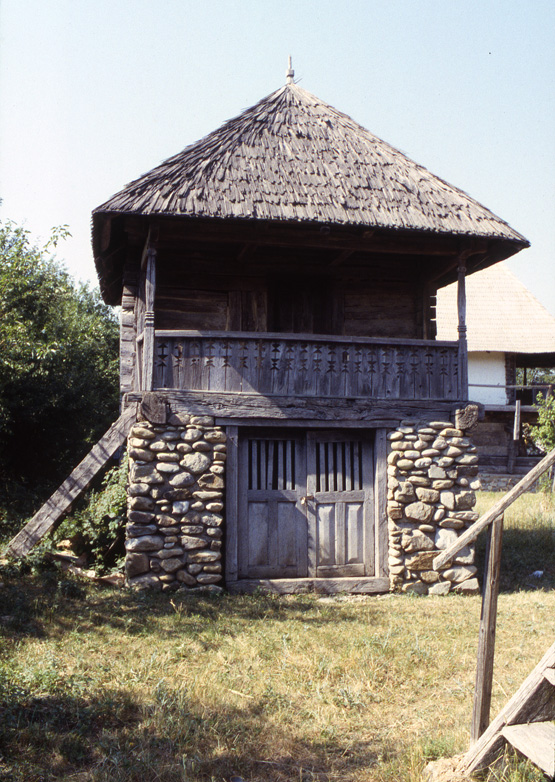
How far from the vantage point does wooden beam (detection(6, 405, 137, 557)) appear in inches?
333

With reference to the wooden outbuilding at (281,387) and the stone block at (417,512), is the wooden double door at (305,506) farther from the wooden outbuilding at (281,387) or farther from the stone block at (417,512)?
the stone block at (417,512)

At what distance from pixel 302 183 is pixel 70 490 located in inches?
199

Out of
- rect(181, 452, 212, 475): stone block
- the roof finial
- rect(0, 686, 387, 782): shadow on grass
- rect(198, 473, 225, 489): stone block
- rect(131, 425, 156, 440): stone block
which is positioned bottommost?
rect(0, 686, 387, 782): shadow on grass

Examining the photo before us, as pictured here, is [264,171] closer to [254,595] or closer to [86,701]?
[254,595]

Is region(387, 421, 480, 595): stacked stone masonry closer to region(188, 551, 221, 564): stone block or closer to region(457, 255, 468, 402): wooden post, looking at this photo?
region(457, 255, 468, 402): wooden post

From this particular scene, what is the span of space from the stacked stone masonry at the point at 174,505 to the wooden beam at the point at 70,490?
230 millimetres

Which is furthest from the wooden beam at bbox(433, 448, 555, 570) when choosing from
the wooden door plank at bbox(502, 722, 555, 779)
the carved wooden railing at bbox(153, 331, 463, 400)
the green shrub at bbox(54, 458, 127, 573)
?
the green shrub at bbox(54, 458, 127, 573)

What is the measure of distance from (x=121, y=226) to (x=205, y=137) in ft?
6.82

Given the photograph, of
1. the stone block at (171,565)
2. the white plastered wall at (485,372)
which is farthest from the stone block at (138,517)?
the white plastered wall at (485,372)

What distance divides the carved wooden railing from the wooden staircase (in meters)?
5.52

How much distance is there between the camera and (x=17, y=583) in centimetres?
796

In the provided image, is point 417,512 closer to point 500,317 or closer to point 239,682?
point 239,682

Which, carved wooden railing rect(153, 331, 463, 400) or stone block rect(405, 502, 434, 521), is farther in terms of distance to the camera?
stone block rect(405, 502, 434, 521)

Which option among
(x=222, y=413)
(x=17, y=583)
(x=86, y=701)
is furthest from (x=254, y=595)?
(x=86, y=701)
